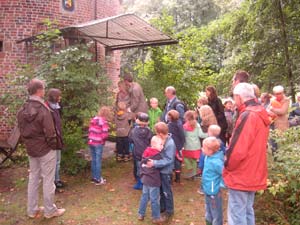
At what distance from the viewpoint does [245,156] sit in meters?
3.79

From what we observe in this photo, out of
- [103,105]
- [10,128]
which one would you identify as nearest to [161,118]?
[103,105]

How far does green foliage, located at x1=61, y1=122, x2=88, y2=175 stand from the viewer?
7.17 m

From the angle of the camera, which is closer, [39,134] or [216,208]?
[216,208]

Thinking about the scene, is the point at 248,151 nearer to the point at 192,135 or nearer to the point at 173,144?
the point at 173,144

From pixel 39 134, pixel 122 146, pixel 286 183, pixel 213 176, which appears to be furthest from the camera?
pixel 122 146

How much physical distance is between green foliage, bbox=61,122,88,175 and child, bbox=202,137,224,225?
3.55 metres

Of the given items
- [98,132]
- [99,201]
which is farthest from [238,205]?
[98,132]

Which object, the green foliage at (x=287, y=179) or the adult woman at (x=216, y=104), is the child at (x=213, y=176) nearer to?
the green foliage at (x=287, y=179)

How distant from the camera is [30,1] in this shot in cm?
1047

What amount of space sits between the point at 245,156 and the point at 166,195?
192 centimetres

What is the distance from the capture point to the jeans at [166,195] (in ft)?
17.3

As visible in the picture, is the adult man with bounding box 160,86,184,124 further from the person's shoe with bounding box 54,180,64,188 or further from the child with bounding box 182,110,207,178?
the person's shoe with bounding box 54,180,64,188

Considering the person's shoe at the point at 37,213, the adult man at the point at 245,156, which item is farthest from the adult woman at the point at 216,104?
the person's shoe at the point at 37,213

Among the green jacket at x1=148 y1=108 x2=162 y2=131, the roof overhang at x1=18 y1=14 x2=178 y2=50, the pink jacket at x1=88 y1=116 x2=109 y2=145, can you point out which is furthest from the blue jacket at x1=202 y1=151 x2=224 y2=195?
the roof overhang at x1=18 y1=14 x2=178 y2=50
